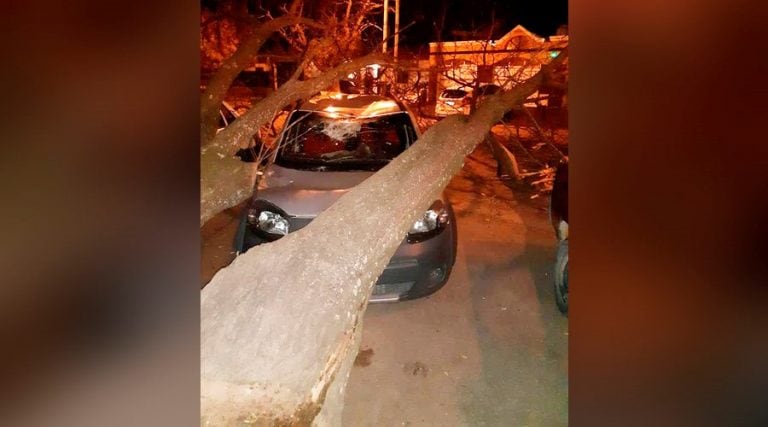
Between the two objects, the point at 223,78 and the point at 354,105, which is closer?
the point at 223,78

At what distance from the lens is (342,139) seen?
6.22m

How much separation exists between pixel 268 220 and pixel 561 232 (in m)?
2.66

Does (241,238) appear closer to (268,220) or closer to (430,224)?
(268,220)

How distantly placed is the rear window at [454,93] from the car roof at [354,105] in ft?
15.4

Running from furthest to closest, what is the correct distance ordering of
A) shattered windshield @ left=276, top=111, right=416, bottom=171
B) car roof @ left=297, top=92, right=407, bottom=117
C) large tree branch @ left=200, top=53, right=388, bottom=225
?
car roof @ left=297, top=92, right=407, bottom=117, shattered windshield @ left=276, top=111, right=416, bottom=171, large tree branch @ left=200, top=53, right=388, bottom=225

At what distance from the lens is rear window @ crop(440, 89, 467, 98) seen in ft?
37.7

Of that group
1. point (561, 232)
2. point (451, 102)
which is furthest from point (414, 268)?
point (451, 102)

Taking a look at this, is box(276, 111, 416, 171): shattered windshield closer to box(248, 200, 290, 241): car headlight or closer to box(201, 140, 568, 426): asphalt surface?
box(248, 200, 290, 241): car headlight

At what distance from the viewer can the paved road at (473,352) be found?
378cm

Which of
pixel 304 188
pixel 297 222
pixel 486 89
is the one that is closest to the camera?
pixel 297 222

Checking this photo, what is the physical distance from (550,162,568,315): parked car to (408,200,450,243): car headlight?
1056 mm

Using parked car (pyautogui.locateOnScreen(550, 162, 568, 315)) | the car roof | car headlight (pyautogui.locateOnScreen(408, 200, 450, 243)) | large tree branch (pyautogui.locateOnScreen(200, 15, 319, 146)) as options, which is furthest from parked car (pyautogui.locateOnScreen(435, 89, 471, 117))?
car headlight (pyautogui.locateOnScreen(408, 200, 450, 243))
